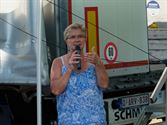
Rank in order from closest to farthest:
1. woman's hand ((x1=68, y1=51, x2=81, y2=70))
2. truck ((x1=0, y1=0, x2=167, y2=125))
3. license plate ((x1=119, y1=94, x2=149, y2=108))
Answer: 1. woman's hand ((x1=68, y1=51, x2=81, y2=70))
2. truck ((x1=0, y1=0, x2=167, y2=125))
3. license plate ((x1=119, y1=94, x2=149, y2=108))

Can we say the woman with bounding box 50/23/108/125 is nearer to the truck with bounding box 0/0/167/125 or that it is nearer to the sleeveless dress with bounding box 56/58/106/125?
the sleeveless dress with bounding box 56/58/106/125

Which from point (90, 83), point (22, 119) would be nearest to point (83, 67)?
point (90, 83)

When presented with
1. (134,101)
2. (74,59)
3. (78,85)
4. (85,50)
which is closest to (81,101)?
(78,85)

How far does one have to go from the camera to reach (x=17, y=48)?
4688 mm

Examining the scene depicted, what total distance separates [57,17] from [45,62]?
0.47m

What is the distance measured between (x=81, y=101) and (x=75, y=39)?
1.48ft

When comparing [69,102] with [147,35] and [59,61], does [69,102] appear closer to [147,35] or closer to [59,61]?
[59,61]

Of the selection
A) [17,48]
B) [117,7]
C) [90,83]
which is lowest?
[90,83]

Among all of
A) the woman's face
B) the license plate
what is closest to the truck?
the license plate

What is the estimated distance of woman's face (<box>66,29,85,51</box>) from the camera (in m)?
3.82

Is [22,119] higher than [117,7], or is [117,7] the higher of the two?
[117,7]

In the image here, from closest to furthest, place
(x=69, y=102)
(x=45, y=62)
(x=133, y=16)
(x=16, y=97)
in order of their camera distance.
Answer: (x=69, y=102) → (x=45, y=62) → (x=16, y=97) → (x=133, y=16)

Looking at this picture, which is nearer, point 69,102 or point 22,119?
point 69,102

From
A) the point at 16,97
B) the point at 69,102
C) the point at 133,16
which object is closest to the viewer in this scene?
the point at 69,102
